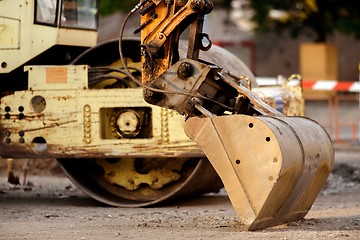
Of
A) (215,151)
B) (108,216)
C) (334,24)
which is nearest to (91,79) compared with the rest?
(108,216)

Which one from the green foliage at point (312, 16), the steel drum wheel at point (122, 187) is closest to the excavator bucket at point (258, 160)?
the steel drum wheel at point (122, 187)

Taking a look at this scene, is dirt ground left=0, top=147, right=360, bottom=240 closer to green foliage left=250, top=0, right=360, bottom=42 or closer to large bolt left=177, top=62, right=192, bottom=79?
large bolt left=177, top=62, right=192, bottom=79

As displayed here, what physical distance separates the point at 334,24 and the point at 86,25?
56.9 feet

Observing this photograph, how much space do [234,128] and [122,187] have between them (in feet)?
11.0

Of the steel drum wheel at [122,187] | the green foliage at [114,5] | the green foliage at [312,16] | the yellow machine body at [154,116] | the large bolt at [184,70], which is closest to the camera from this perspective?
the yellow machine body at [154,116]

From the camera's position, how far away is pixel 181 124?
11.8m

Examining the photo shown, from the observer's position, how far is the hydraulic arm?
375 inches

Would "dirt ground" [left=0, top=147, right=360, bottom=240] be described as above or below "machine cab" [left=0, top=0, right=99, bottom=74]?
below

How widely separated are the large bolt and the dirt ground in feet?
4.28

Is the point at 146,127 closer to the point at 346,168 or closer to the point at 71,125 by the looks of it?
the point at 71,125

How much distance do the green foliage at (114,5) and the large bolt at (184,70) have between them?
18376 millimetres

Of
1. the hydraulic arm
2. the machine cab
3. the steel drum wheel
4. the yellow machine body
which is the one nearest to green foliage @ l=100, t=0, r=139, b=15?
the yellow machine body

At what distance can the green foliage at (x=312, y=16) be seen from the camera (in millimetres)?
29516

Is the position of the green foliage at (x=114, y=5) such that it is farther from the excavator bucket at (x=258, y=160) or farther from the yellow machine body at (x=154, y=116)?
the excavator bucket at (x=258, y=160)
